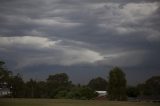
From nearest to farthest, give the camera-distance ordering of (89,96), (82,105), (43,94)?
(82,105) < (89,96) < (43,94)

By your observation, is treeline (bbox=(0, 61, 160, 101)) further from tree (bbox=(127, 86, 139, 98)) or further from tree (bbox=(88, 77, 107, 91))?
tree (bbox=(88, 77, 107, 91))

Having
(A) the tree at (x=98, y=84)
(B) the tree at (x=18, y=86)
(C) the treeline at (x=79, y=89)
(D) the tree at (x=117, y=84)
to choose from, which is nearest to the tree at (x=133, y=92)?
(C) the treeline at (x=79, y=89)

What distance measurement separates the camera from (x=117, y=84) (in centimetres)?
6119

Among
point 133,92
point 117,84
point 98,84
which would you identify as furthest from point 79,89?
point 98,84

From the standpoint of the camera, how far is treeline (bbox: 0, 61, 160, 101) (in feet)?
201

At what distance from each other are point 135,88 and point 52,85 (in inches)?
792

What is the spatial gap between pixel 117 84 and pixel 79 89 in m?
8.23

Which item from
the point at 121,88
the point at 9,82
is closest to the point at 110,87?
the point at 121,88

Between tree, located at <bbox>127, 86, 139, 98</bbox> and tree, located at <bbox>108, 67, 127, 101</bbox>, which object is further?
tree, located at <bbox>127, 86, 139, 98</bbox>

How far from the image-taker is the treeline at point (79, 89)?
61.2 meters

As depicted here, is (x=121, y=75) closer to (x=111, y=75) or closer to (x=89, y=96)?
(x=111, y=75)

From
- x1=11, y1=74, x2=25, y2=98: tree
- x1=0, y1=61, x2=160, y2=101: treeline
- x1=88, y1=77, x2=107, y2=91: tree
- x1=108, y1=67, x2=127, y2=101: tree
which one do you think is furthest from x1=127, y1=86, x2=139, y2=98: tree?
x1=88, y1=77, x2=107, y2=91: tree

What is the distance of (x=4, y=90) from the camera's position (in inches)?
2904

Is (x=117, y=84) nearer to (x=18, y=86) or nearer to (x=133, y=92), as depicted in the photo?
(x=133, y=92)
